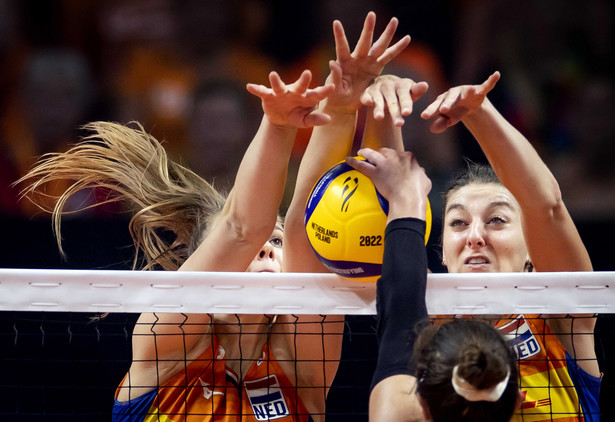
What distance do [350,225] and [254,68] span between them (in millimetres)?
3856

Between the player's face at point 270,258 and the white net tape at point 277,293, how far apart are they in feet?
1.50

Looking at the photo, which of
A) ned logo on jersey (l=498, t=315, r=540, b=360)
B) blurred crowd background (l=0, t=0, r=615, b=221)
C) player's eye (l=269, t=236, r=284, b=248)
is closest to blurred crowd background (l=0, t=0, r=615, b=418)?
blurred crowd background (l=0, t=0, r=615, b=221)

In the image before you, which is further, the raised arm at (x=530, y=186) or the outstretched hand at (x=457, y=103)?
the raised arm at (x=530, y=186)

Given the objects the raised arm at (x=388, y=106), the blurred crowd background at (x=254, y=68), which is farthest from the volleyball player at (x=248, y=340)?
the blurred crowd background at (x=254, y=68)

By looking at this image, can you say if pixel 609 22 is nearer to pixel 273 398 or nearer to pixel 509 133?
pixel 509 133

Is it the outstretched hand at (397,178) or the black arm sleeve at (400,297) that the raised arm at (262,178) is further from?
the black arm sleeve at (400,297)

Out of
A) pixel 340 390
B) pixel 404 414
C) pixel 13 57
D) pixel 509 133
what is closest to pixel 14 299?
pixel 404 414

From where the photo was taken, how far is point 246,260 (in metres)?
2.85

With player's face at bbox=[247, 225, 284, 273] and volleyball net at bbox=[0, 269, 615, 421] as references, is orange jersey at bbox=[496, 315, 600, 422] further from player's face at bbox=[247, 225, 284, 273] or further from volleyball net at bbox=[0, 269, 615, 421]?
player's face at bbox=[247, 225, 284, 273]

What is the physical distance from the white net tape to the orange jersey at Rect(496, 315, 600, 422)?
7.0 inches

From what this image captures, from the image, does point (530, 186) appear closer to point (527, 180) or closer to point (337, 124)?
point (527, 180)

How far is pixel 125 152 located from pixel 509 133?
1.75 meters

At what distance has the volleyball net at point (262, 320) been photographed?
270 cm

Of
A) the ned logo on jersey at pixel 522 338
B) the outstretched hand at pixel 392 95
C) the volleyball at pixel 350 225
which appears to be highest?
the outstretched hand at pixel 392 95
